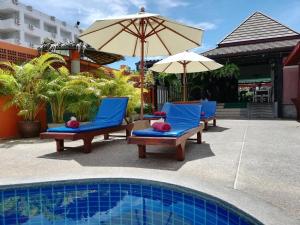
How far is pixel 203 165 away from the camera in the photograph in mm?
5539

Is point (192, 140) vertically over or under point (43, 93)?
under

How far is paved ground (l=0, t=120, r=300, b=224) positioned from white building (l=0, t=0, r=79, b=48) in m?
42.3

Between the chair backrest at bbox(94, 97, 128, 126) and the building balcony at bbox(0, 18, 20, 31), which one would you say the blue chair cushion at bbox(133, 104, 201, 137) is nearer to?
the chair backrest at bbox(94, 97, 128, 126)

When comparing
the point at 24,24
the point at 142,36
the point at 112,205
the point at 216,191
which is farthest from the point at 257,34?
the point at 24,24

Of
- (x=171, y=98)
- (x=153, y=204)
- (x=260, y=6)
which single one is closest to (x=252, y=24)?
(x=260, y=6)

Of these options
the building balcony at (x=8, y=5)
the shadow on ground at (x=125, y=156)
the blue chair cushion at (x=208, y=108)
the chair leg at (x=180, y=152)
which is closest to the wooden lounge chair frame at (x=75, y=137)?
the shadow on ground at (x=125, y=156)

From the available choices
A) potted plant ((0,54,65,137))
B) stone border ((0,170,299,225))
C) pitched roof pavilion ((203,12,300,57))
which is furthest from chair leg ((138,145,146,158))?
pitched roof pavilion ((203,12,300,57))

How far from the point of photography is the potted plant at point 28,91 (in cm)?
974

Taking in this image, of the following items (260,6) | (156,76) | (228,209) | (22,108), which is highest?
(260,6)

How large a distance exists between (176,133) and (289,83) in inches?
605

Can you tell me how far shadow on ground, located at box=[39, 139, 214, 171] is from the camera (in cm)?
576

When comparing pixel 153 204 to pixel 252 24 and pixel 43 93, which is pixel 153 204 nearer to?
pixel 43 93

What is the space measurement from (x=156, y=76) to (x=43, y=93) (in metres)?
11.5

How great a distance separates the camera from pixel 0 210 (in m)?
3.91
